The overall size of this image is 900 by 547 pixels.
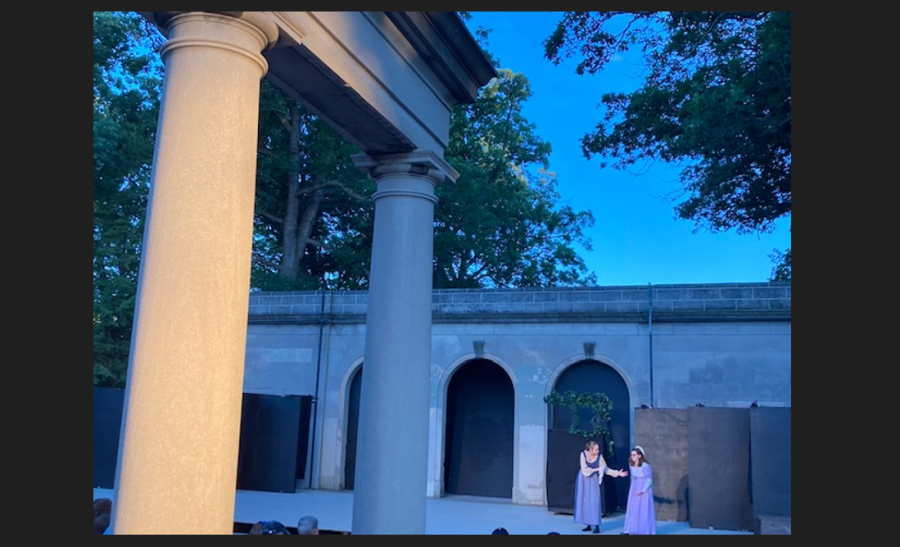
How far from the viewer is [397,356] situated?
6.76m

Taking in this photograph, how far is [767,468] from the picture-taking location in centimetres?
1465

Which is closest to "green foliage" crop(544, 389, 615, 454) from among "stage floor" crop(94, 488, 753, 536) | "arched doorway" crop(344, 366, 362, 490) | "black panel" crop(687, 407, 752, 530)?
"stage floor" crop(94, 488, 753, 536)

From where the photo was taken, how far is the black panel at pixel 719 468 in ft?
51.0

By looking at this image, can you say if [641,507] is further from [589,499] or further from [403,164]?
[403,164]

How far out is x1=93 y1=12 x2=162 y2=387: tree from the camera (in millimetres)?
24562

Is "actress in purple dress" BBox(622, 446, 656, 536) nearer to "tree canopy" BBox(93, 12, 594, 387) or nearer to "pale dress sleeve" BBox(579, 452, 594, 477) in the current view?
"pale dress sleeve" BBox(579, 452, 594, 477)

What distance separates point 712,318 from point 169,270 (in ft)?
53.9

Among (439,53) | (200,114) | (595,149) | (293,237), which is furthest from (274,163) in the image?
(200,114)

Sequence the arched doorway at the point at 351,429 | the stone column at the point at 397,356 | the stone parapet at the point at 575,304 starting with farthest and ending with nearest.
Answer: the arched doorway at the point at 351,429, the stone parapet at the point at 575,304, the stone column at the point at 397,356

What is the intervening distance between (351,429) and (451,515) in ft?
19.1

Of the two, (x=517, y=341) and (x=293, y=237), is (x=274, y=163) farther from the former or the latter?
(x=517, y=341)

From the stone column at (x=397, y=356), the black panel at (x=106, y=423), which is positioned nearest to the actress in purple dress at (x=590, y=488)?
the stone column at (x=397, y=356)

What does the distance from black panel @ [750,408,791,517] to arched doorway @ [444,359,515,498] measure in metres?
7.50

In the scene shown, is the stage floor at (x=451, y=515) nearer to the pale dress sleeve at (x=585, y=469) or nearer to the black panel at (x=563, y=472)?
the black panel at (x=563, y=472)
